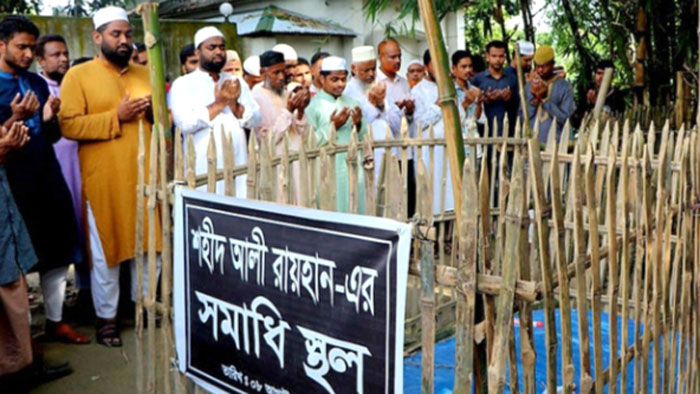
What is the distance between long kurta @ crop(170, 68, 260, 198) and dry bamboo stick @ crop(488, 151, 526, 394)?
2.59 metres

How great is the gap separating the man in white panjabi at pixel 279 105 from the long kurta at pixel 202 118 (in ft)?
1.06

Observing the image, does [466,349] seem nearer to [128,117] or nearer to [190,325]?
[190,325]

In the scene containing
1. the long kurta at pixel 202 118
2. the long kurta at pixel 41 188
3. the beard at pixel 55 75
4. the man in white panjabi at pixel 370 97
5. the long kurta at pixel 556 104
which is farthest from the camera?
the long kurta at pixel 556 104

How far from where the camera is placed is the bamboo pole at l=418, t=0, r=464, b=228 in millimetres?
2082

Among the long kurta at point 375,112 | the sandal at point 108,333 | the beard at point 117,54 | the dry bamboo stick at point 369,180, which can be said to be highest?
the beard at point 117,54

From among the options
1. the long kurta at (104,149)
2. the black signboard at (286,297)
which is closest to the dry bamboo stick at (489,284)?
the black signboard at (286,297)

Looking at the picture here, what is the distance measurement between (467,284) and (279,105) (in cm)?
344

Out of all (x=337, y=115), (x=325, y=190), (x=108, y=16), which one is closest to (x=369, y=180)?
(x=325, y=190)

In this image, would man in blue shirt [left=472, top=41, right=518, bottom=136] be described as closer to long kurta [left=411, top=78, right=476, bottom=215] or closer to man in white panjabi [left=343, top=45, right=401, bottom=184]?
long kurta [left=411, top=78, right=476, bottom=215]

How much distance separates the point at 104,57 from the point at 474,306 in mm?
3214

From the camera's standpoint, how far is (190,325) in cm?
280

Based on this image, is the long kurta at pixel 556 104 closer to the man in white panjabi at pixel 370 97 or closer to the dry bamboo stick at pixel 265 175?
the man in white panjabi at pixel 370 97

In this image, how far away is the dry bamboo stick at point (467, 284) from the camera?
6.42 ft

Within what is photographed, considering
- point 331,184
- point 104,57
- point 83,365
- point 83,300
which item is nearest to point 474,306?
point 331,184
